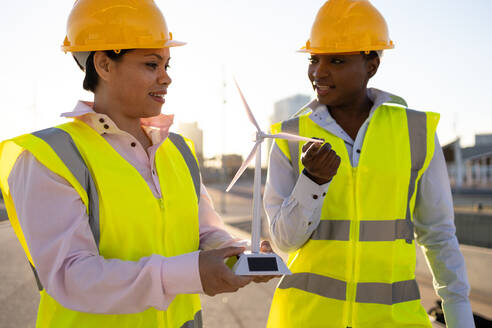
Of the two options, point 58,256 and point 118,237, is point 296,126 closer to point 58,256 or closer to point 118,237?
point 118,237

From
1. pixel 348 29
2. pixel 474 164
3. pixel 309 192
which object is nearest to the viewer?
pixel 309 192

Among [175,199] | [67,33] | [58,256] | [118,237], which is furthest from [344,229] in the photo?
[67,33]

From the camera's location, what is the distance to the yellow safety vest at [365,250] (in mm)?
2334

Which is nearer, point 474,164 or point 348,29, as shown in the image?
point 348,29

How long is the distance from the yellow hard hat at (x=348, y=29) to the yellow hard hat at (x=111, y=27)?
1113 millimetres

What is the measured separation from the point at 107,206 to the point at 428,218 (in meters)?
1.94

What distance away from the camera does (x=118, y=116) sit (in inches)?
82.5

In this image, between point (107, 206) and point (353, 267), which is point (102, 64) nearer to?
point (107, 206)

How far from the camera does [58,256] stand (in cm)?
157

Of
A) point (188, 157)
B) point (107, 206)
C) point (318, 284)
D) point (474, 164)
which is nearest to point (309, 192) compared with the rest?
point (318, 284)

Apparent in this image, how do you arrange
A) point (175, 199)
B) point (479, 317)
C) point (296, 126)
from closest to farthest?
point (175, 199), point (296, 126), point (479, 317)

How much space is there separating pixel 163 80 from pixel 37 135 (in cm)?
63

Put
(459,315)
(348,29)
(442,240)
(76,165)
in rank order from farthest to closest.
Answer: (348,29), (442,240), (459,315), (76,165)

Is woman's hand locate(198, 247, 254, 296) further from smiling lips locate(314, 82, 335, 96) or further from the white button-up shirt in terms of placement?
smiling lips locate(314, 82, 335, 96)
